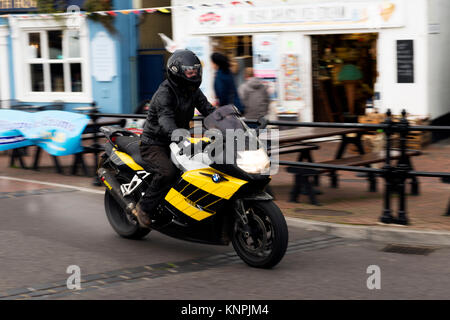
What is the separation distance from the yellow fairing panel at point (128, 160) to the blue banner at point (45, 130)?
162 inches

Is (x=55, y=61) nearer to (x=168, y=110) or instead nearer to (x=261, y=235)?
(x=168, y=110)

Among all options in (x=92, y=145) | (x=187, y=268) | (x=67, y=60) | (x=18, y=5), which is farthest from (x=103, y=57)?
(x=187, y=268)

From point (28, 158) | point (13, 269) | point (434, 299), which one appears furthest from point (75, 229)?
point (28, 158)

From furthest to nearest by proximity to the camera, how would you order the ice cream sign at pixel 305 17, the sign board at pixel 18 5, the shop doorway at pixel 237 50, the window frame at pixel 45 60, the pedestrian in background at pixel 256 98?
the sign board at pixel 18 5
the window frame at pixel 45 60
the shop doorway at pixel 237 50
the ice cream sign at pixel 305 17
the pedestrian in background at pixel 256 98

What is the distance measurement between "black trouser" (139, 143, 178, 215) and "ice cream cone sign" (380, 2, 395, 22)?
8.53m

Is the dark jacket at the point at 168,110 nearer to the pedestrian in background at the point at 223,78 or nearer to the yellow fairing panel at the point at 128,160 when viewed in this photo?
the yellow fairing panel at the point at 128,160

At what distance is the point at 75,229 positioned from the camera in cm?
791

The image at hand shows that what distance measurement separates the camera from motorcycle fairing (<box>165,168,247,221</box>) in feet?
20.0

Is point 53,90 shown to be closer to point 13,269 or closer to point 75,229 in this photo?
point 75,229

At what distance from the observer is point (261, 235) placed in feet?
20.3

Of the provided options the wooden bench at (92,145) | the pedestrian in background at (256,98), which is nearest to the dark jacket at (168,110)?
the wooden bench at (92,145)

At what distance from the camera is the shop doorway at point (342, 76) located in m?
15.7
